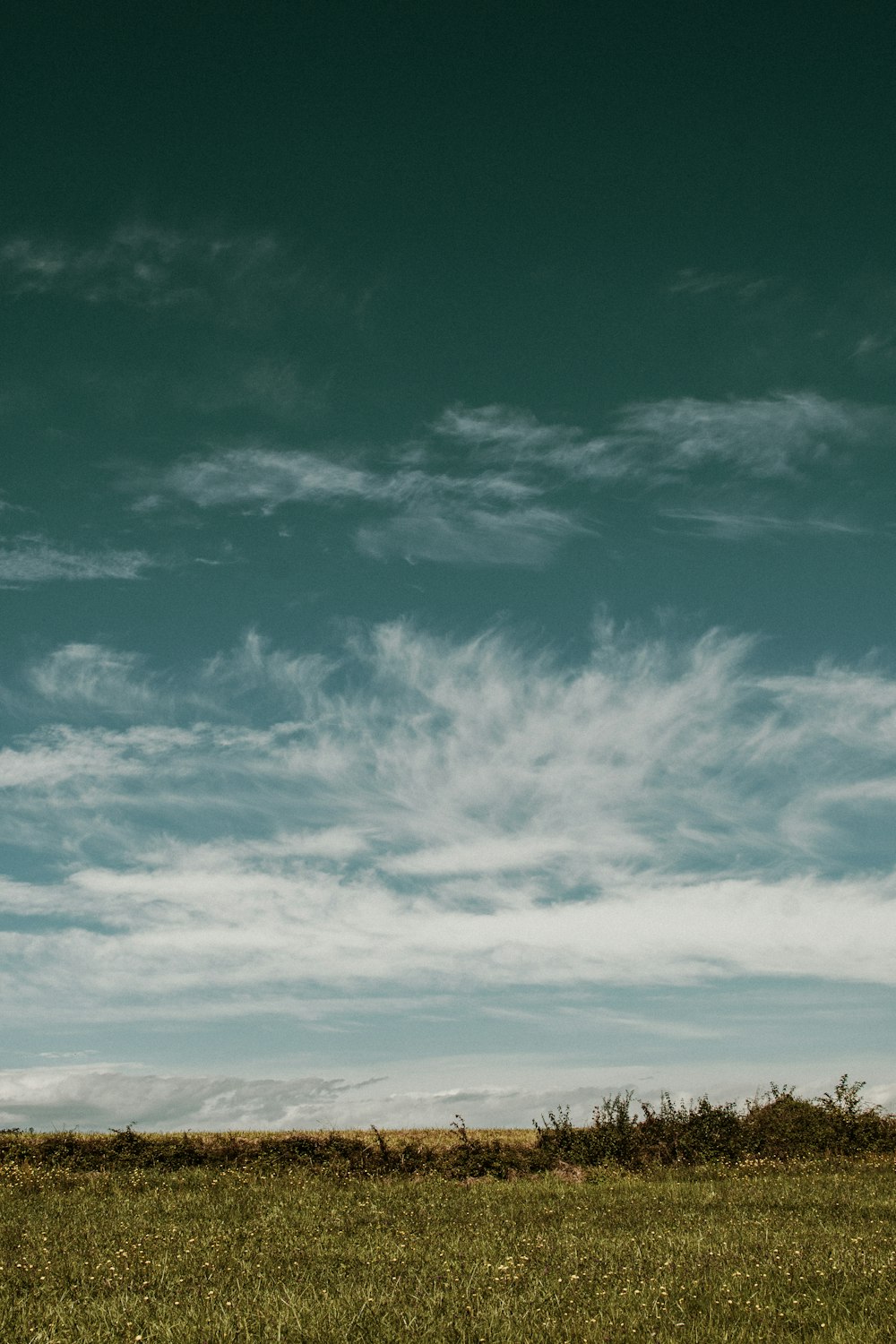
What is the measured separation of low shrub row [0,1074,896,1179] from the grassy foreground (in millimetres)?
3455

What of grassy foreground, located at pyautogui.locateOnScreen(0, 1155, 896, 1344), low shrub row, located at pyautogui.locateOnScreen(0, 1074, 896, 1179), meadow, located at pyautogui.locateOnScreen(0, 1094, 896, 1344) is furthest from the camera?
low shrub row, located at pyautogui.locateOnScreen(0, 1074, 896, 1179)

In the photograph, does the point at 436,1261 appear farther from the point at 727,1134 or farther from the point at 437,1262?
the point at 727,1134

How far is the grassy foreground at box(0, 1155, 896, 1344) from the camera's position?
10117mm

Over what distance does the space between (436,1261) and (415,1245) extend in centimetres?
163

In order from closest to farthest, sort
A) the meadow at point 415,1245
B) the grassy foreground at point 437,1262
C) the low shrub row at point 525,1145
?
the grassy foreground at point 437,1262 → the meadow at point 415,1245 → the low shrub row at point 525,1145

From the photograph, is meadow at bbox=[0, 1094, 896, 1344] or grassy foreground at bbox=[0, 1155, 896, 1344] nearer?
grassy foreground at bbox=[0, 1155, 896, 1344]

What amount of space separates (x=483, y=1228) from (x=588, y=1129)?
57.0 ft

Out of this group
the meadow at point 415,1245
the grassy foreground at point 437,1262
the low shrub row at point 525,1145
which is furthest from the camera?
the low shrub row at point 525,1145

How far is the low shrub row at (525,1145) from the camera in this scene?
→ 91.6 feet

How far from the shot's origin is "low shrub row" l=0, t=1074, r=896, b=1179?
2791 centimetres

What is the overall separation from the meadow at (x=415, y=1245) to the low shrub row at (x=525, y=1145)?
120mm

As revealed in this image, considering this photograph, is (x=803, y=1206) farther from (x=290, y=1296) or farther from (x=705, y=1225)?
(x=290, y=1296)

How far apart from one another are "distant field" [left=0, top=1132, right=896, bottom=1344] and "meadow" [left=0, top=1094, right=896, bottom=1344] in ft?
0.17

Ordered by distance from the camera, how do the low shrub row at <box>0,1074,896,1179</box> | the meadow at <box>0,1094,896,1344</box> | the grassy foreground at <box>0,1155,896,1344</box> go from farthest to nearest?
the low shrub row at <box>0,1074,896,1179</box> < the meadow at <box>0,1094,896,1344</box> < the grassy foreground at <box>0,1155,896,1344</box>
